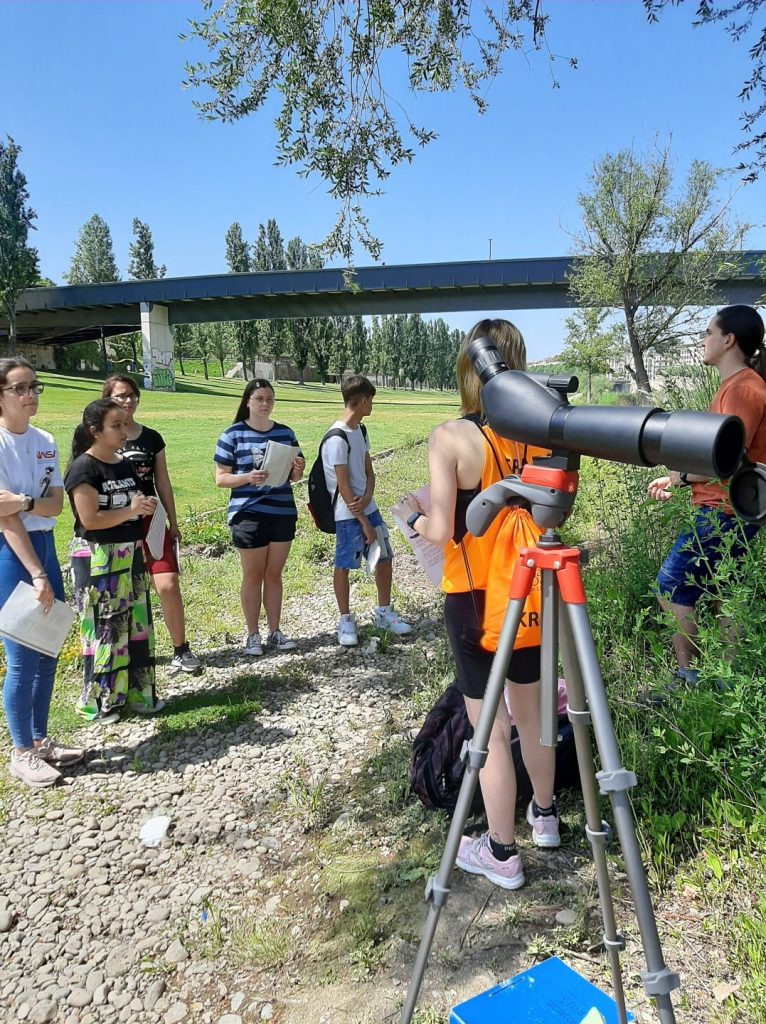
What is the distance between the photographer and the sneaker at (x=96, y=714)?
4312 millimetres

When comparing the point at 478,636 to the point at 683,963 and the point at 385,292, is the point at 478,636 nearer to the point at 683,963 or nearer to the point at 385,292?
the point at 683,963

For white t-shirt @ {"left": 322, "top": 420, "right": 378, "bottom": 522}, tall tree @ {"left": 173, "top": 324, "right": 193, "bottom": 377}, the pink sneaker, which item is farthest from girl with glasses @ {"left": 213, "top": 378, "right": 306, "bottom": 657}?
tall tree @ {"left": 173, "top": 324, "right": 193, "bottom": 377}

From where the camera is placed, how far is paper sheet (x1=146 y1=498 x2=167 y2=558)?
4590 millimetres

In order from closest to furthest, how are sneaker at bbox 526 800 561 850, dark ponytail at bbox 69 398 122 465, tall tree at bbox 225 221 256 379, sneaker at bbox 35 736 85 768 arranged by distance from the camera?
sneaker at bbox 526 800 561 850 < sneaker at bbox 35 736 85 768 < dark ponytail at bbox 69 398 122 465 < tall tree at bbox 225 221 256 379

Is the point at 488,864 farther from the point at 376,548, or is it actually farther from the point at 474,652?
the point at 376,548

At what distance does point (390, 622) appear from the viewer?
5.82 meters

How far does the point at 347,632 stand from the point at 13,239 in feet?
181

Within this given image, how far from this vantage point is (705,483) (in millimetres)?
3383

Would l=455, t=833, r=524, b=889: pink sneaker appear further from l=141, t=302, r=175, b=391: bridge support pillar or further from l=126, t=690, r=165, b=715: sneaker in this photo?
l=141, t=302, r=175, b=391: bridge support pillar

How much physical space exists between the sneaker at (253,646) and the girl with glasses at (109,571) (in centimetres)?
100

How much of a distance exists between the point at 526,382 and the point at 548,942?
2027 mm

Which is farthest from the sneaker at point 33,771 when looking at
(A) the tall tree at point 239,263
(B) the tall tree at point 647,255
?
(A) the tall tree at point 239,263

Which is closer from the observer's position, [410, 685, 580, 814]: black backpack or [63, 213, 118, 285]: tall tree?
[410, 685, 580, 814]: black backpack

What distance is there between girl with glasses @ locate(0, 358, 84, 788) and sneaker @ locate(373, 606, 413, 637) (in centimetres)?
271
